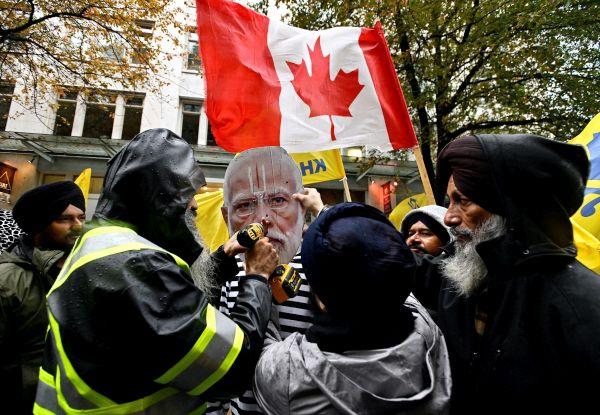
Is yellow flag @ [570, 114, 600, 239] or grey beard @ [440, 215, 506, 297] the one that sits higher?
yellow flag @ [570, 114, 600, 239]

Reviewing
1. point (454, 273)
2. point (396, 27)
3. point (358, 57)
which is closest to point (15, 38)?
point (358, 57)

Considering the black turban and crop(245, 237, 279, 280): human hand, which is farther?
the black turban

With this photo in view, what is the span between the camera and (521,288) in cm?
137

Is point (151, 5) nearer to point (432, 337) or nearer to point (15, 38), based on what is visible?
point (15, 38)

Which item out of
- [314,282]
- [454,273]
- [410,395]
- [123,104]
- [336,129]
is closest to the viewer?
[410,395]

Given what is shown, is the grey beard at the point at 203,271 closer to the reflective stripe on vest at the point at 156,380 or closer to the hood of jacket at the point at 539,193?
the reflective stripe on vest at the point at 156,380

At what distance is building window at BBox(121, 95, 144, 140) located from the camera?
1492 centimetres

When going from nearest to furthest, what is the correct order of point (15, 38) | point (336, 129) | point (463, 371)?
1. point (463, 371)
2. point (336, 129)
3. point (15, 38)

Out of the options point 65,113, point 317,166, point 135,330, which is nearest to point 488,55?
point 317,166

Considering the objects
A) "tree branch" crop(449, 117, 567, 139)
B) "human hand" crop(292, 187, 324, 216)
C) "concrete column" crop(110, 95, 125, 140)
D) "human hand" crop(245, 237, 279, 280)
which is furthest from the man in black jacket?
"concrete column" crop(110, 95, 125, 140)

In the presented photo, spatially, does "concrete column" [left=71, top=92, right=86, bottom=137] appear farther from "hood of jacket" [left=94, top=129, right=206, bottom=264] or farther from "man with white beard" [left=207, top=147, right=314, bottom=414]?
"hood of jacket" [left=94, top=129, right=206, bottom=264]

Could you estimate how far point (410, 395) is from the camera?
43.7 inches

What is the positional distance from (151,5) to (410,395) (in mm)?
8935

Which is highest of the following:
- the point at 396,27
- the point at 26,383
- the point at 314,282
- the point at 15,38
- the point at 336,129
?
the point at 396,27
